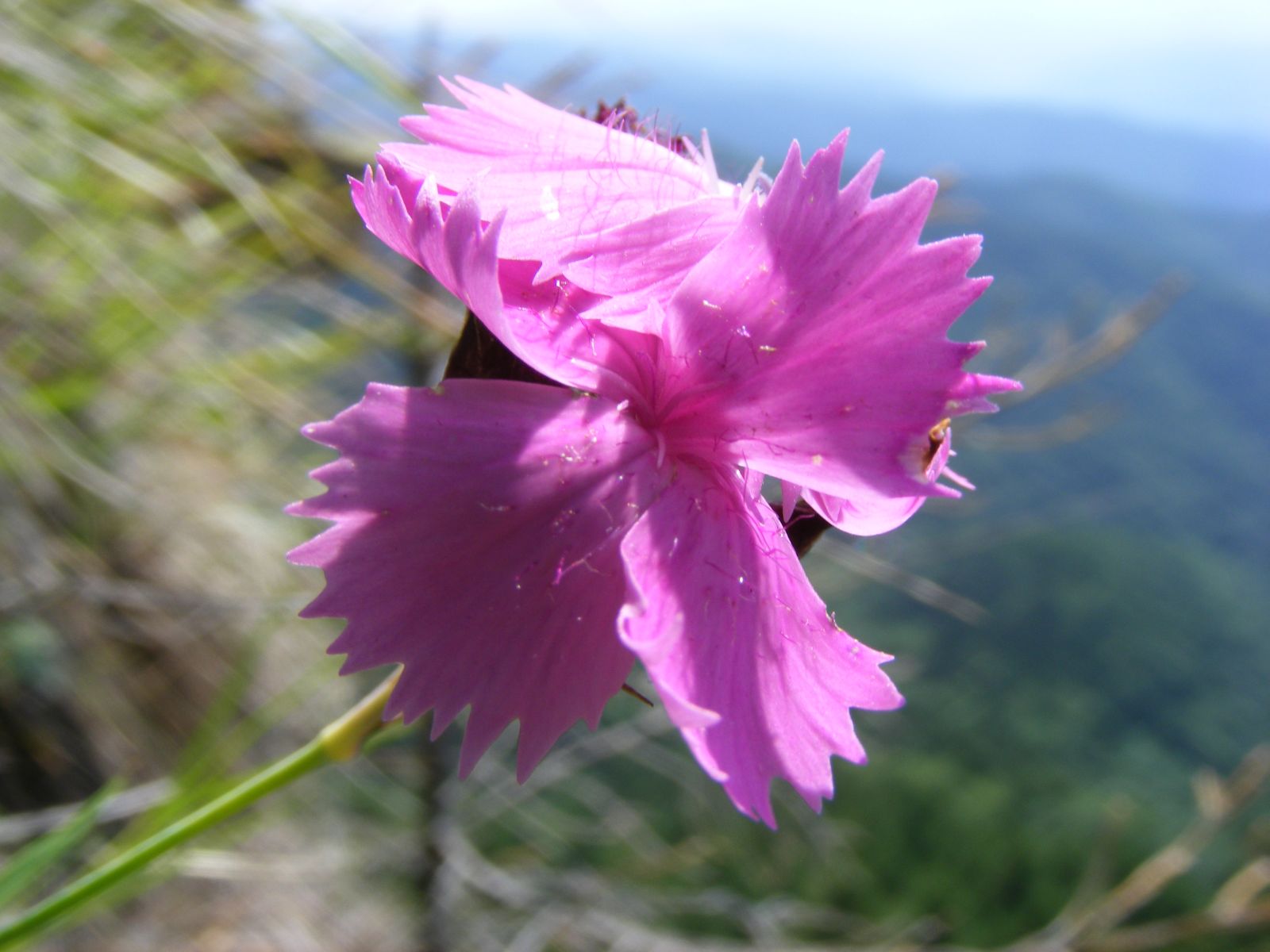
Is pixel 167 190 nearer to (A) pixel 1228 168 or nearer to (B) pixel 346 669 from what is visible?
(B) pixel 346 669

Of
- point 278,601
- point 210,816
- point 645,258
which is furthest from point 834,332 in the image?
point 278,601

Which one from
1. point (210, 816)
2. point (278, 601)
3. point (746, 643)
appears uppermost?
point (746, 643)

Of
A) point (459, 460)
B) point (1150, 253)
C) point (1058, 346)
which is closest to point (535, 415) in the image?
point (459, 460)

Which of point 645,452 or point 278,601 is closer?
point 645,452

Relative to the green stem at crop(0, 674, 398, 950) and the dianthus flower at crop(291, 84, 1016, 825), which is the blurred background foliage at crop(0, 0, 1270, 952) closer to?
the green stem at crop(0, 674, 398, 950)

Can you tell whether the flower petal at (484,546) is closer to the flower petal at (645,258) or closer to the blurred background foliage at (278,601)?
the flower petal at (645,258)

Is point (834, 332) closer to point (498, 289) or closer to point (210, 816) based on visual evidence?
point (498, 289)
